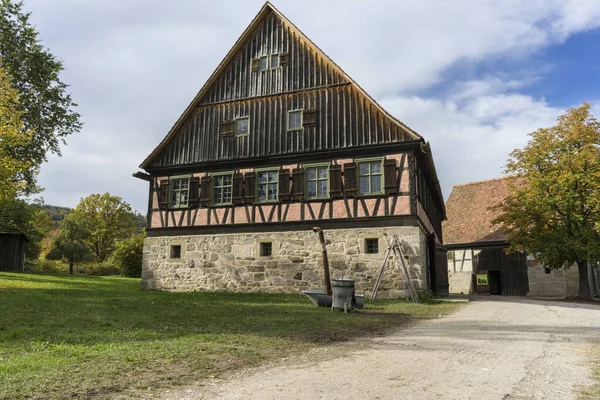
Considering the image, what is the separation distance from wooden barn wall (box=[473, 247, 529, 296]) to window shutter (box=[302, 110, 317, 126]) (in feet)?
53.3

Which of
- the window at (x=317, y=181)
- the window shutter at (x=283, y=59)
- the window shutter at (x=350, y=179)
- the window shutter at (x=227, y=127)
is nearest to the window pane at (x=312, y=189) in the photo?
the window at (x=317, y=181)

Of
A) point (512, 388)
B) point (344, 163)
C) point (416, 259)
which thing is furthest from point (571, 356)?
point (344, 163)

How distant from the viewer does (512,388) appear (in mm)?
4816

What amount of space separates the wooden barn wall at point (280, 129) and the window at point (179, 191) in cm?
79

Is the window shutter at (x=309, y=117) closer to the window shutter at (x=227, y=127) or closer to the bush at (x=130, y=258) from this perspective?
the window shutter at (x=227, y=127)

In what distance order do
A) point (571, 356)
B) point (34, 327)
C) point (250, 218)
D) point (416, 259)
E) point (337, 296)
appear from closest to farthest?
point (571, 356), point (34, 327), point (337, 296), point (416, 259), point (250, 218)

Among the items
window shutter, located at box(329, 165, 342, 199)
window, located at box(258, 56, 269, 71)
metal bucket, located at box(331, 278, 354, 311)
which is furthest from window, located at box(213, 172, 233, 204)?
metal bucket, located at box(331, 278, 354, 311)

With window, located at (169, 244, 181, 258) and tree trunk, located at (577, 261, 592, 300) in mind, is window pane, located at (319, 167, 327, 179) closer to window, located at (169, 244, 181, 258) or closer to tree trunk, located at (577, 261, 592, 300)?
window, located at (169, 244, 181, 258)

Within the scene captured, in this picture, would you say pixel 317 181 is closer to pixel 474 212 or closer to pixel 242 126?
pixel 242 126

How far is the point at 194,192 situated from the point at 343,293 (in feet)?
35.9

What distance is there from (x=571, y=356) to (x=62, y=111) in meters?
25.6

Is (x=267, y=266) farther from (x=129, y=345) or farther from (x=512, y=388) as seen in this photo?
(x=512, y=388)

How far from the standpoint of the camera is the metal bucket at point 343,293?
1244cm

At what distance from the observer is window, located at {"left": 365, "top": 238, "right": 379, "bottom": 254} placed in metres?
17.8
